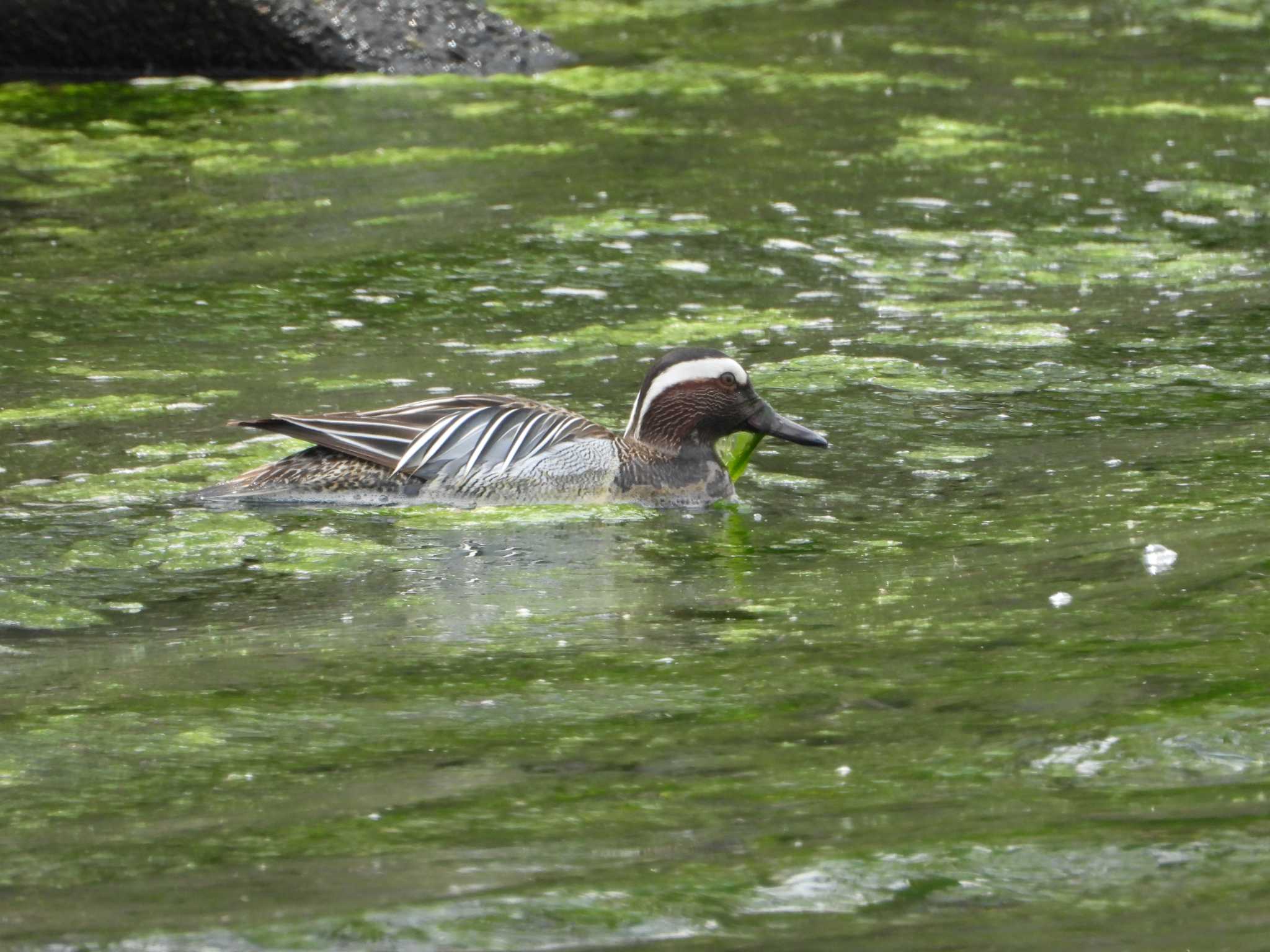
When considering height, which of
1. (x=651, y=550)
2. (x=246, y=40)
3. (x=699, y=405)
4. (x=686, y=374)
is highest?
(x=246, y=40)

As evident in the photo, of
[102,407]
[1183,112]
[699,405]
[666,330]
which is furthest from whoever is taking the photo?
[1183,112]

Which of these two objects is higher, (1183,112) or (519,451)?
(1183,112)

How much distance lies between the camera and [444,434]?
25.0 ft

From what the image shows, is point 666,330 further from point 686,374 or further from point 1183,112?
point 1183,112

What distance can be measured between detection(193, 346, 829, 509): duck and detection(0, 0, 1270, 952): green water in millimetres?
146

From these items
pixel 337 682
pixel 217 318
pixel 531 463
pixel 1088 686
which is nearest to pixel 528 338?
pixel 217 318

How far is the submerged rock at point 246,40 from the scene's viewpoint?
54.6 feet

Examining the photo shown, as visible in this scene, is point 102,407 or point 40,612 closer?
point 40,612

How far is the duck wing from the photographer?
7574 mm

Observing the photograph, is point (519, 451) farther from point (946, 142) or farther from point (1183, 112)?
point (1183, 112)

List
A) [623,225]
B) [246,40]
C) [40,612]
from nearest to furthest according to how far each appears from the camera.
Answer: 1. [40,612]
2. [623,225]
3. [246,40]

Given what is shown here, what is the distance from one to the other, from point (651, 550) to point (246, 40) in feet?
35.6

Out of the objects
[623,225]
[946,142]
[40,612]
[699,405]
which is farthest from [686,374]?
[946,142]

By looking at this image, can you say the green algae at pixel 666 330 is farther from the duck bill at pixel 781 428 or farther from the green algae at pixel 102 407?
the duck bill at pixel 781 428
